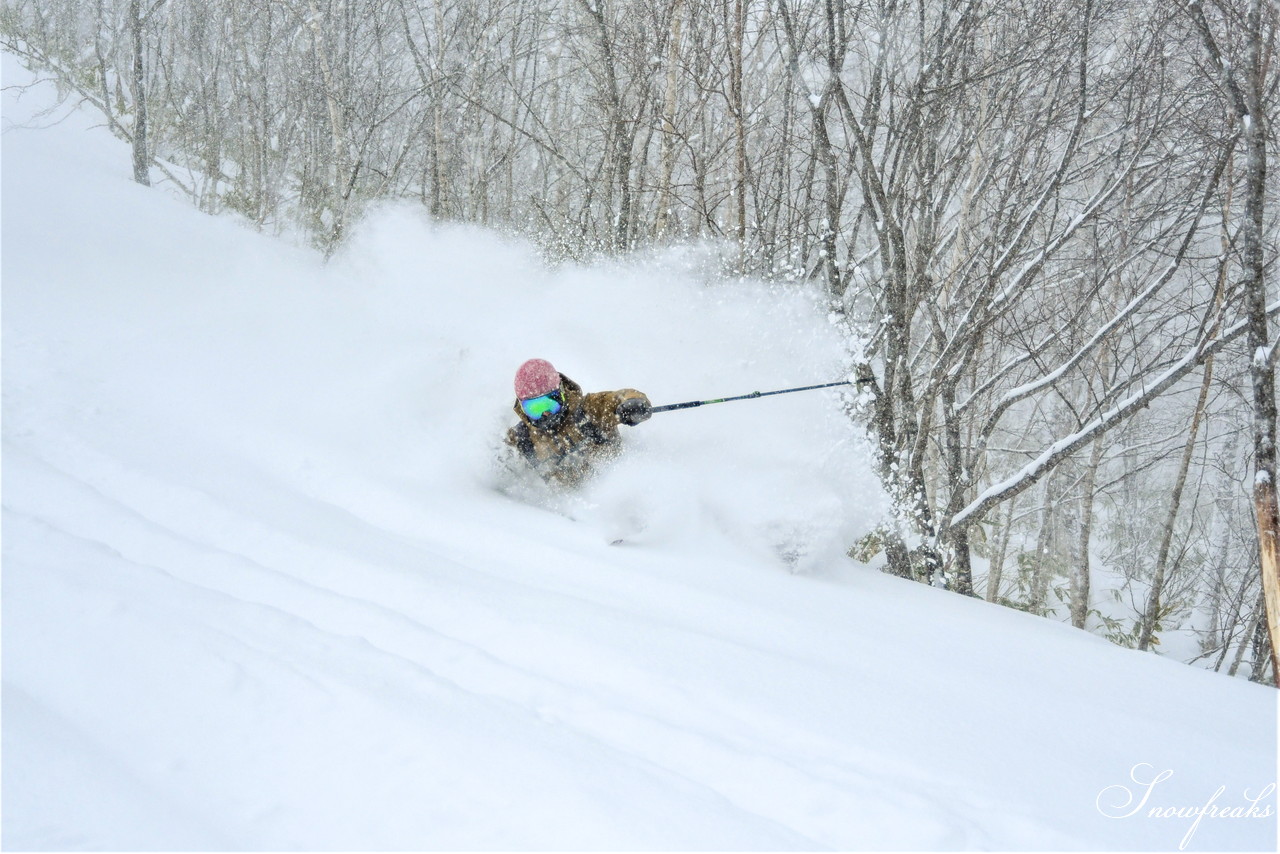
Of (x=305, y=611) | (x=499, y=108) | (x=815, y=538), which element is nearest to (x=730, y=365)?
(x=815, y=538)

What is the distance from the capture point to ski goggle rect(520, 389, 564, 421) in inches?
187

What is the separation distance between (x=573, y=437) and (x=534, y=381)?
0.51 metres

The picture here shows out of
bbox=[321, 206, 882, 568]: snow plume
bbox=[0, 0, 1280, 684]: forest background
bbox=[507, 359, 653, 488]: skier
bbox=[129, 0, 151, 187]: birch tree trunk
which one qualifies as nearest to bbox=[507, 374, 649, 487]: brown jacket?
bbox=[507, 359, 653, 488]: skier

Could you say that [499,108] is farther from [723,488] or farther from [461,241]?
[723,488]

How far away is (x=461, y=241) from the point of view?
8398mm

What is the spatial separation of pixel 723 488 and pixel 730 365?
164 centimetres

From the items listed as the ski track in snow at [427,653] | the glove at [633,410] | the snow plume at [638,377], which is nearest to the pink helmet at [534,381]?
the glove at [633,410]

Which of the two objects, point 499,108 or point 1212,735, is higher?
point 499,108

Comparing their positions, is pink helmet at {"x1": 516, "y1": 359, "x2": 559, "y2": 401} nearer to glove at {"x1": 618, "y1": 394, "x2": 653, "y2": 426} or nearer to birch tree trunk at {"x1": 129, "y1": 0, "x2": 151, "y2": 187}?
Answer: glove at {"x1": 618, "y1": 394, "x2": 653, "y2": 426}

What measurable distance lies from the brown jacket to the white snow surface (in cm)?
23

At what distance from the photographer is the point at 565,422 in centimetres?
494

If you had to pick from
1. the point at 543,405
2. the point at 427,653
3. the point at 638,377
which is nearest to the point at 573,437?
the point at 543,405

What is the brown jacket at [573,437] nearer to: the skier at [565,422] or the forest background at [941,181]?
the skier at [565,422]

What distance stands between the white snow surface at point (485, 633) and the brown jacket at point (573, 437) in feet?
0.75
